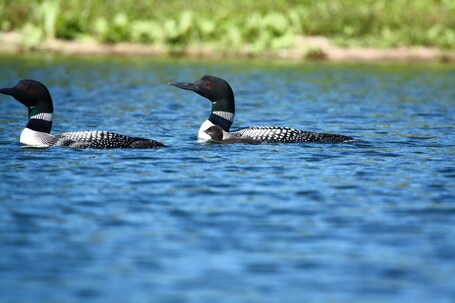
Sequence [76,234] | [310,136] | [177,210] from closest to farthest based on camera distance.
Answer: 1. [76,234]
2. [177,210]
3. [310,136]

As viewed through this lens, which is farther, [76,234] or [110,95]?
[110,95]

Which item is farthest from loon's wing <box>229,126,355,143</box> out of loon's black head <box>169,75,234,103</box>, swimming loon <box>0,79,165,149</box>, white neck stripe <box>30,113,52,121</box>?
white neck stripe <box>30,113,52,121</box>

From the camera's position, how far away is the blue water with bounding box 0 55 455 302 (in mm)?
6145

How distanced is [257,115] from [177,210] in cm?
875

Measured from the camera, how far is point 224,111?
1297 centimetres

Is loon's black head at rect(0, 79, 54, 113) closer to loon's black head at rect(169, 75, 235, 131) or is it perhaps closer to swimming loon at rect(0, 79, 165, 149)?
swimming loon at rect(0, 79, 165, 149)

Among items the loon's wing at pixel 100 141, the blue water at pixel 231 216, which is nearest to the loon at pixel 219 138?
the blue water at pixel 231 216

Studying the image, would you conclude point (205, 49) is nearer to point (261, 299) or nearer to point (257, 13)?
point (257, 13)

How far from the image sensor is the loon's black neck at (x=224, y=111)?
12.9 meters

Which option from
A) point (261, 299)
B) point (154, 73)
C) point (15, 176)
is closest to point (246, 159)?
point (15, 176)

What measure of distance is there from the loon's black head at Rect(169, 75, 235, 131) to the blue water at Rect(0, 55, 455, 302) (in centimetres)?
48

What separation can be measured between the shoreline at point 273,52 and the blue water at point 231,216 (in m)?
9.50

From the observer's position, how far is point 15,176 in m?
9.70

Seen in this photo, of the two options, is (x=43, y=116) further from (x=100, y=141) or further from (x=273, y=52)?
(x=273, y=52)
